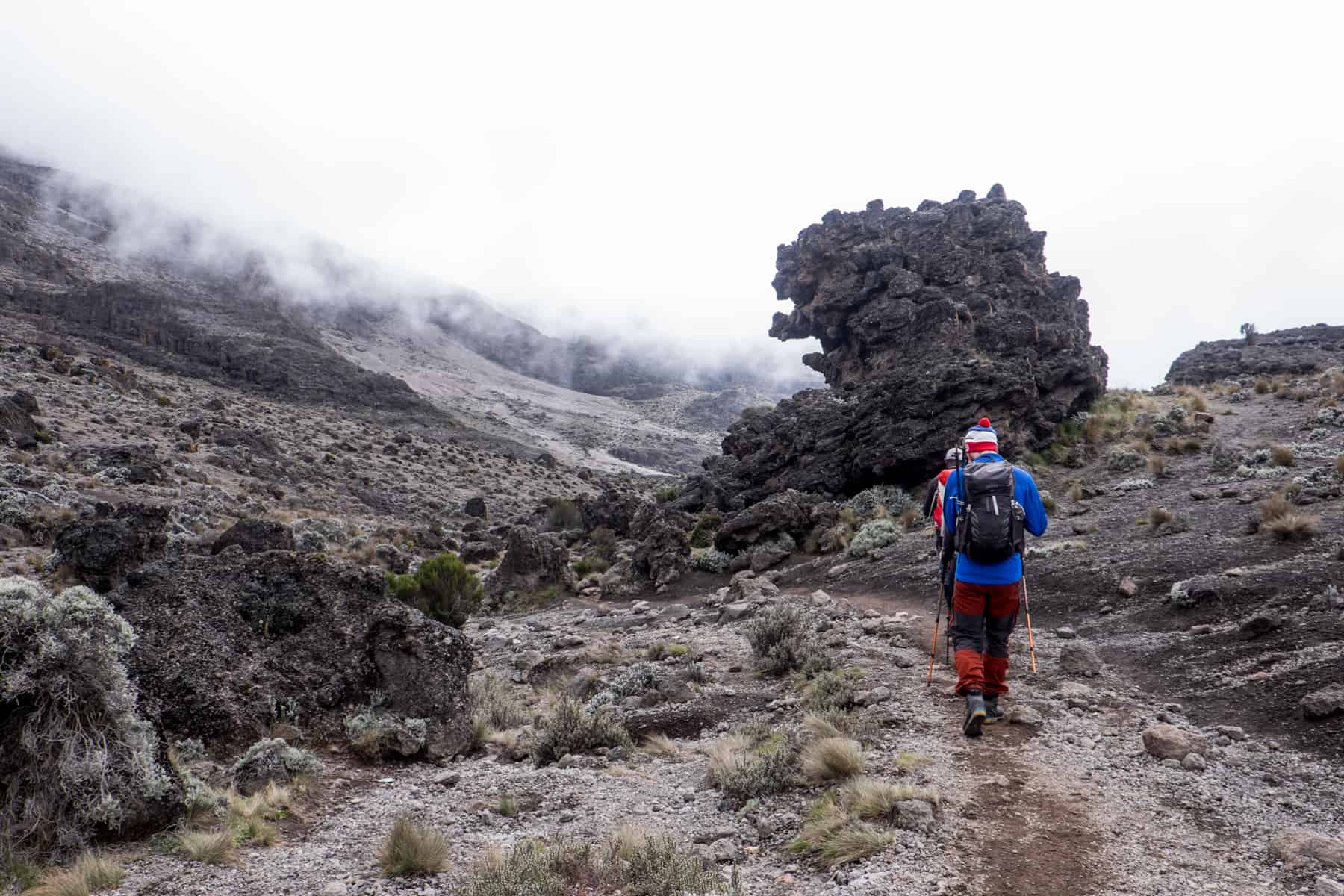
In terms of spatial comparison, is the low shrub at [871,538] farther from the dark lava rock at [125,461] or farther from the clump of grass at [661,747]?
the dark lava rock at [125,461]

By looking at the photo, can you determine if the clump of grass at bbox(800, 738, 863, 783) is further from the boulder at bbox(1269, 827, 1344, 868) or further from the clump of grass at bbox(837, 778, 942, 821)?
the boulder at bbox(1269, 827, 1344, 868)

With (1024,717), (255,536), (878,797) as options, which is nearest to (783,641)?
(1024,717)

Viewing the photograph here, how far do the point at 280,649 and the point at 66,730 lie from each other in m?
2.56

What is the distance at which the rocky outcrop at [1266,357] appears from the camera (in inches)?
1292

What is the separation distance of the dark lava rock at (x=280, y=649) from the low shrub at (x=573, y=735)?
0.82m

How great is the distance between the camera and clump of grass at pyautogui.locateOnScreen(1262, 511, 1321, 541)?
26.8 feet

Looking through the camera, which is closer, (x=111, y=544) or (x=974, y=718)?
(x=974, y=718)

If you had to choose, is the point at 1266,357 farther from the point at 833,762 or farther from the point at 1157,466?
the point at 833,762

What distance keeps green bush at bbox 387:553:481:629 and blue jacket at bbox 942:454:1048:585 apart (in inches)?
380

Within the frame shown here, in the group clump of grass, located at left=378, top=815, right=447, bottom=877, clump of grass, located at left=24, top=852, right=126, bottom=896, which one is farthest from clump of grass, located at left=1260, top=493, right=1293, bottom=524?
clump of grass, located at left=24, top=852, right=126, bottom=896

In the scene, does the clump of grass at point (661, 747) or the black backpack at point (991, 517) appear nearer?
the black backpack at point (991, 517)

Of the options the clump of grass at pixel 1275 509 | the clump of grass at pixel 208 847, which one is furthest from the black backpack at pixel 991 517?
the clump of grass at pixel 1275 509

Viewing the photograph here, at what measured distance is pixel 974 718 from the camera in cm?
507

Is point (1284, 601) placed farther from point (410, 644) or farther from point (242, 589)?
point (242, 589)
